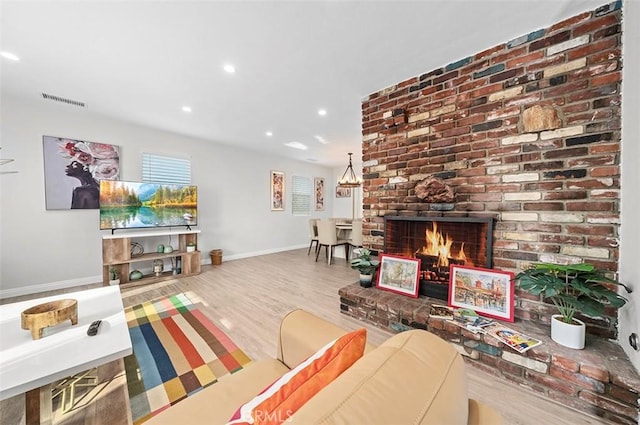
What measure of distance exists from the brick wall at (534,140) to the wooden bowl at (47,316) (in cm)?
287

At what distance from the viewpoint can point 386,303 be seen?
221 cm

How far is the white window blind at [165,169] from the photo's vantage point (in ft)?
13.4

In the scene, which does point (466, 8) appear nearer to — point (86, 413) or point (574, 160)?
point (574, 160)

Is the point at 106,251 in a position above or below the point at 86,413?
Answer: above

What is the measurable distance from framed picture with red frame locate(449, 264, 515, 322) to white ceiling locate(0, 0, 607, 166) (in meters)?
1.99

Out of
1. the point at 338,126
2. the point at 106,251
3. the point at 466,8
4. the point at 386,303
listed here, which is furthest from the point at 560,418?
the point at 106,251


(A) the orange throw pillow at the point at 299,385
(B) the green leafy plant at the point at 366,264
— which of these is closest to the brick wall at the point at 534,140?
(B) the green leafy plant at the point at 366,264

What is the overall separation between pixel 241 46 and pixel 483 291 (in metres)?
2.97

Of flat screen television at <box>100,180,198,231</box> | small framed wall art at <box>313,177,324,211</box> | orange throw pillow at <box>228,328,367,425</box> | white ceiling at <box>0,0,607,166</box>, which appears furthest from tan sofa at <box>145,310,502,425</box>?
small framed wall art at <box>313,177,324,211</box>

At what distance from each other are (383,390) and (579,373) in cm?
172

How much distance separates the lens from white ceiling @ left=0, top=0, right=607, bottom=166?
1683 mm

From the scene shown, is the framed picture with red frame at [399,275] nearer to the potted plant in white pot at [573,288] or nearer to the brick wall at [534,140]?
the brick wall at [534,140]

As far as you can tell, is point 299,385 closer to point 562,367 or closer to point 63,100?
point 562,367

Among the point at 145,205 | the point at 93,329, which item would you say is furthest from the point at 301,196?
the point at 93,329
